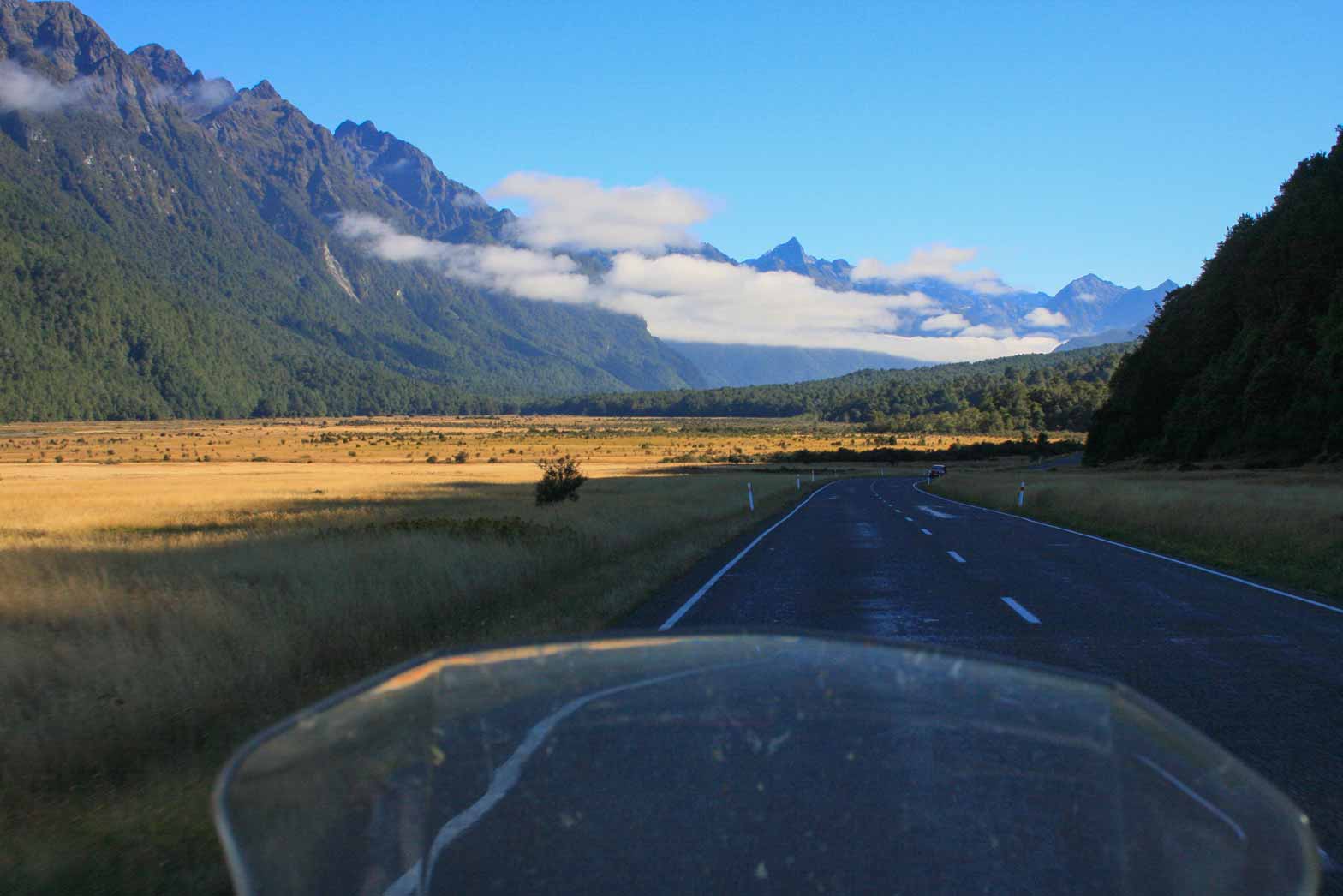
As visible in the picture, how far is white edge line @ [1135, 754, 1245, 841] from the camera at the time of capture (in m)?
2.13

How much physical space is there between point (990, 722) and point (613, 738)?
108 cm

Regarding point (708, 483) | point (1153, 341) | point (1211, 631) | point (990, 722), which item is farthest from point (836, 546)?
point (1153, 341)

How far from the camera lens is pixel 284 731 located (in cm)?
236

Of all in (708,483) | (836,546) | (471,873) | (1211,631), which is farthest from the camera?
(708,483)

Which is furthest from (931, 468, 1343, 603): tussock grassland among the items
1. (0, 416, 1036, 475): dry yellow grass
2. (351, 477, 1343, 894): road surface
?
(0, 416, 1036, 475): dry yellow grass

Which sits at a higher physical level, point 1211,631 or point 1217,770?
point 1217,770

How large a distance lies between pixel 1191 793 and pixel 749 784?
44.0 inches

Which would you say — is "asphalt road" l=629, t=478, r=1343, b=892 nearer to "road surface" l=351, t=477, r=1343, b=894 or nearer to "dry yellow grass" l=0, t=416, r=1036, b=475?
"road surface" l=351, t=477, r=1343, b=894

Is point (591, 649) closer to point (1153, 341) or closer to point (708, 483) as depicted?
point (708, 483)

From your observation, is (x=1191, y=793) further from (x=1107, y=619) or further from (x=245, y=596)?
(x=245, y=596)

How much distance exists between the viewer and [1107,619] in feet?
33.3

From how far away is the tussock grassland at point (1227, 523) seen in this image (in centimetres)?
1505

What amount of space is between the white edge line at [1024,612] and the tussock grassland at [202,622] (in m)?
4.27

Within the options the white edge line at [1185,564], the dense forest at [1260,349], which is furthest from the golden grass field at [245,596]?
the dense forest at [1260,349]
